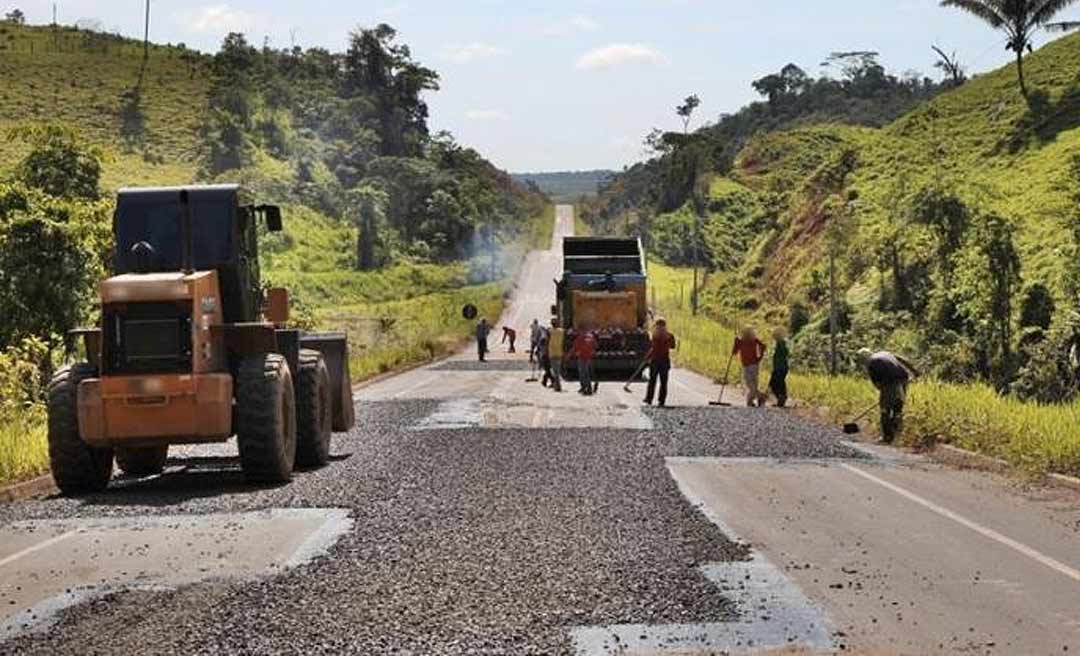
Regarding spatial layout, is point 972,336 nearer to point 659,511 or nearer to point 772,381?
point 772,381

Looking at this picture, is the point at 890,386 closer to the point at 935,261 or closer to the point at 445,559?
the point at 445,559

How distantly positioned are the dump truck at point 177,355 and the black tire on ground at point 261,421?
1 centimetres

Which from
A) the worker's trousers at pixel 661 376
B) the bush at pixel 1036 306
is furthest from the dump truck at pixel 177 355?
the bush at pixel 1036 306

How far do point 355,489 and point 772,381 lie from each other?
15713 millimetres

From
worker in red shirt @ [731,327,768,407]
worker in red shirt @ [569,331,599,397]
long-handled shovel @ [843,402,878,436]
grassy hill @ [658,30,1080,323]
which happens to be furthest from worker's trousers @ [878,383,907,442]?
grassy hill @ [658,30,1080,323]

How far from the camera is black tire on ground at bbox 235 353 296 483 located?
14586 mm

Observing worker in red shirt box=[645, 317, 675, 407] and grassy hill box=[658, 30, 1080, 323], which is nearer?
worker in red shirt box=[645, 317, 675, 407]

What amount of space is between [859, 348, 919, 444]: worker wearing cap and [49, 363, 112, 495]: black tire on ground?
37.7 feet

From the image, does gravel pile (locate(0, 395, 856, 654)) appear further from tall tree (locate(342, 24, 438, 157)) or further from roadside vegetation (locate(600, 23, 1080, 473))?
tall tree (locate(342, 24, 438, 157))

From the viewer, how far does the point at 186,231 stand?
15312mm

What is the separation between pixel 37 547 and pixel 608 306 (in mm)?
28246

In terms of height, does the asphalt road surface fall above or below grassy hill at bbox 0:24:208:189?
below

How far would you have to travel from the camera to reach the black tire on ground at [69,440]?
14422mm

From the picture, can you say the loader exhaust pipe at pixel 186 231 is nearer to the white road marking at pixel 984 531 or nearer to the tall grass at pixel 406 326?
the white road marking at pixel 984 531
